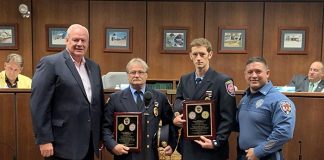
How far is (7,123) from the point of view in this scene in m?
3.25

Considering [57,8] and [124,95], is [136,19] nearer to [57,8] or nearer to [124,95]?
[57,8]

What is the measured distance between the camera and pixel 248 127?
7.59ft

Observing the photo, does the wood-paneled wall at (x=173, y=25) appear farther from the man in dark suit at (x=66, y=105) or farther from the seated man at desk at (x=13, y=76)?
the man in dark suit at (x=66, y=105)

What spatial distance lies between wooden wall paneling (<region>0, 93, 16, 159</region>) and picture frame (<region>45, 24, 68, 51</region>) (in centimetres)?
368

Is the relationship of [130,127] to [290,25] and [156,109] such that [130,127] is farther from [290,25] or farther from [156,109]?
A: [290,25]

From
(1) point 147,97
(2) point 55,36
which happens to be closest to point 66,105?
(1) point 147,97

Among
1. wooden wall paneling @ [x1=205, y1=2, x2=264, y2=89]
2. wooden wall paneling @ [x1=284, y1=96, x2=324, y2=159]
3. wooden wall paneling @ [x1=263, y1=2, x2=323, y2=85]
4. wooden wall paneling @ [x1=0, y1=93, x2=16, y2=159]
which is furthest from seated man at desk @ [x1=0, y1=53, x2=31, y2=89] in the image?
wooden wall paneling @ [x1=263, y1=2, x2=323, y2=85]

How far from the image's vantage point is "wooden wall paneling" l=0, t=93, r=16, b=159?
3236 millimetres

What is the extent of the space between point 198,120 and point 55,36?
5089mm

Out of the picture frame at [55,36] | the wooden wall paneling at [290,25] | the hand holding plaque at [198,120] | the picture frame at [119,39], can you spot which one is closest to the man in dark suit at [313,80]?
the wooden wall paneling at [290,25]

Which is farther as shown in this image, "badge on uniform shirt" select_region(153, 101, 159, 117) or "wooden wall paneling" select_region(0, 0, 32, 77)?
"wooden wall paneling" select_region(0, 0, 32, 77)

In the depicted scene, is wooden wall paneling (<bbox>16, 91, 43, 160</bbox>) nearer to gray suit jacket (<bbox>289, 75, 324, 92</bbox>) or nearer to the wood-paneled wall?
the wood-paneled wall

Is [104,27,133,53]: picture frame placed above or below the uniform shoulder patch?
above

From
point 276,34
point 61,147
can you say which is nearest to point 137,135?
point 61,147
